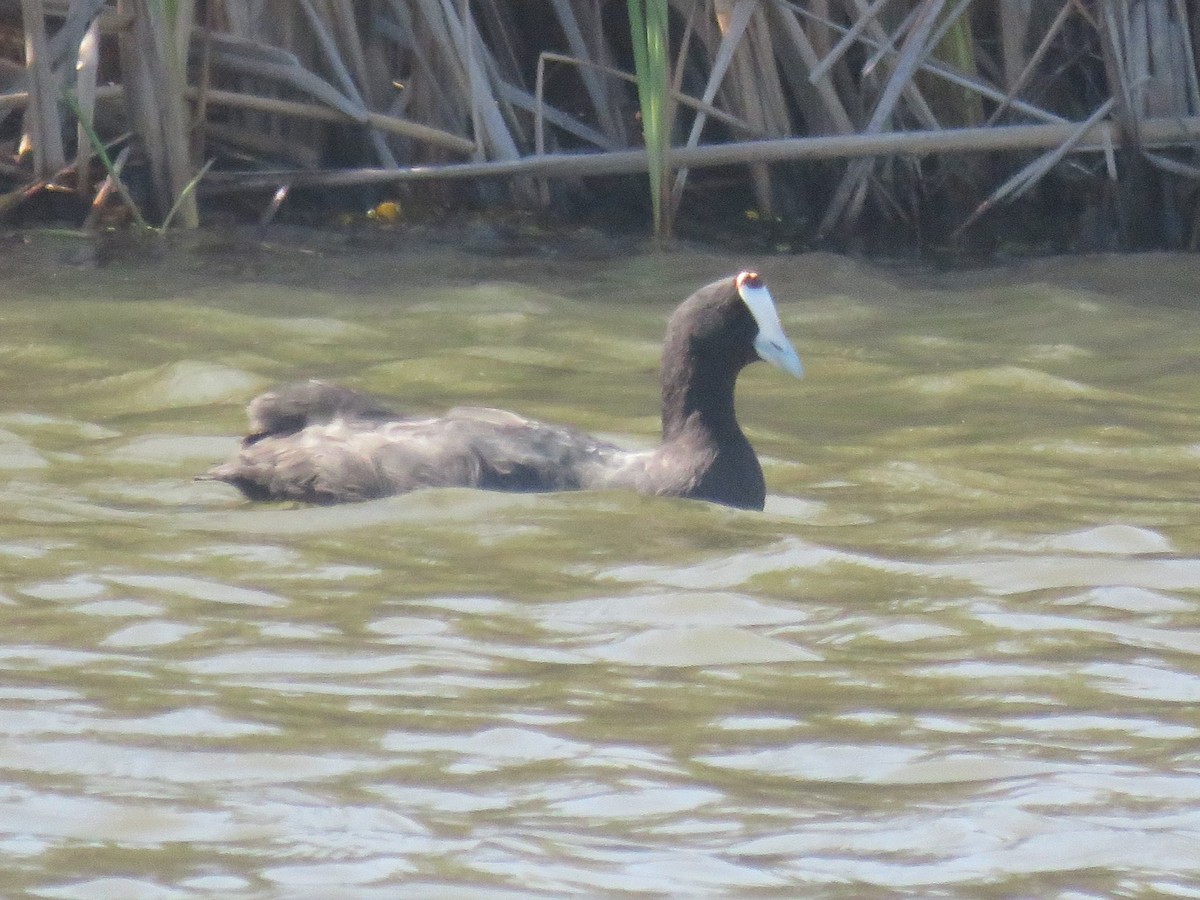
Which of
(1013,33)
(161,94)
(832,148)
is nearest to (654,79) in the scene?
(832,148)

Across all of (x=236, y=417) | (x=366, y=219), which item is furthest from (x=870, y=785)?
(x=366, y=219)

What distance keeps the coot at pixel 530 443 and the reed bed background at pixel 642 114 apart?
2421mm

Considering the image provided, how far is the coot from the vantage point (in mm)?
4891

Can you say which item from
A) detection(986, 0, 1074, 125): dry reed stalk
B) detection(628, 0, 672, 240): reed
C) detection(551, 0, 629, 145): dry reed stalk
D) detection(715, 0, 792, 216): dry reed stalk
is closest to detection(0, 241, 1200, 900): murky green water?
detection(628, 0, 672, 240): reed

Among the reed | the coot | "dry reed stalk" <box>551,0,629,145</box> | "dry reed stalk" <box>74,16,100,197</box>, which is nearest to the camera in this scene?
the coot

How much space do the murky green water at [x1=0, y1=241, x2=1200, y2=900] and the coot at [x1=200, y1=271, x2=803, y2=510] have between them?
91mm

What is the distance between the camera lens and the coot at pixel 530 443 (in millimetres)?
4891

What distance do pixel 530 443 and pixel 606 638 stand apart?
1.27m

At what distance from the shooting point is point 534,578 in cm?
417

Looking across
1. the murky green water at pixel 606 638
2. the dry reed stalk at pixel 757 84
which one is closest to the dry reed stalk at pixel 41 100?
the murky green water at pixel 606 638

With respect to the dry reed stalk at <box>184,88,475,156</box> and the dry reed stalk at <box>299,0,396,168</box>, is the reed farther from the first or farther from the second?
the dry reed stalk at <box>299,0,396,168</box>

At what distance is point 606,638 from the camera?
3.73 meters

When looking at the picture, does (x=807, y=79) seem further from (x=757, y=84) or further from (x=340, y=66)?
(x=340, y=66)

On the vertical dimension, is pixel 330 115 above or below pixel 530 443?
above
